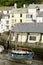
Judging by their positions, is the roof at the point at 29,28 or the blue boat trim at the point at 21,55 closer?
the blue boat trim at the point at 21,55

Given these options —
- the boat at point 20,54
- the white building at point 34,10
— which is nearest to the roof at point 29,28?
the boat at point 20,54

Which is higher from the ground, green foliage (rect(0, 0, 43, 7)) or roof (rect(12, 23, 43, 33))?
green foliage (rect(0, 0, 43, 7))

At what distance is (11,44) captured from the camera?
40062 millimetres

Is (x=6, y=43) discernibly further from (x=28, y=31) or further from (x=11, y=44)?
(x=28, y=31)

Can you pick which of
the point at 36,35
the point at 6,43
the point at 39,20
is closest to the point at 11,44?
the point at 6,43

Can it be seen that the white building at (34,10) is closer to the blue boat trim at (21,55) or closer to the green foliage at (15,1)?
the green foliage at (15,1)

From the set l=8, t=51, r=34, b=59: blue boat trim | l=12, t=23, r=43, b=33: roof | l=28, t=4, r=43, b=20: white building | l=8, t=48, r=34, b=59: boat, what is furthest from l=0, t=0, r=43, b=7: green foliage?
l=8, t=51, r=34, b=59: blue boat trim

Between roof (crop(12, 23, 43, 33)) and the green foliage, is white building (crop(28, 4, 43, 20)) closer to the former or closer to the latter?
roof (crop(12, 23, 43, 33))

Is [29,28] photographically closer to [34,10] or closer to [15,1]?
[34,10]

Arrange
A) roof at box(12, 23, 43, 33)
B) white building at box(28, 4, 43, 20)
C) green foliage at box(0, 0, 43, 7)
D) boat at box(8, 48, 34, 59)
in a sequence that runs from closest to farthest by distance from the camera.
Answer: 1. boat at box(8, 48, 34, 59)
2. roof at box(12, 23, 43, 33)
3. white building at box(28, 4, 43, 20)
4. green foliage at box(0, 0, 43, 7)

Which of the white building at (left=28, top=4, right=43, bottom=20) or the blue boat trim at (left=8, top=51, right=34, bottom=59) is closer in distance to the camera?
the blue boat trim at (left=8, top=51, right=34, bottom=59)

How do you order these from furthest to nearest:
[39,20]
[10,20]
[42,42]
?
[10,20] → [39,20] → [42,42]

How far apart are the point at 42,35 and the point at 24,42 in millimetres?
2727

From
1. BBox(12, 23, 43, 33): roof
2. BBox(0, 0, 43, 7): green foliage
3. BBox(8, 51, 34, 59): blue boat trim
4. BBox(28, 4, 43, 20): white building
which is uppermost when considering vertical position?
BBox(0, 0, 43, 7): green foliage
